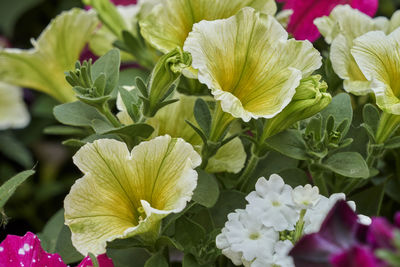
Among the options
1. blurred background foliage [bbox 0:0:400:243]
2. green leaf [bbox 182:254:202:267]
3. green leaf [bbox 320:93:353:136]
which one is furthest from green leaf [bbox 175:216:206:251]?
blurred background foliage [bbox 0:0:400:243]

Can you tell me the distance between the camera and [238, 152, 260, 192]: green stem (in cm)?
45

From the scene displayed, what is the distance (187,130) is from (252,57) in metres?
0.08

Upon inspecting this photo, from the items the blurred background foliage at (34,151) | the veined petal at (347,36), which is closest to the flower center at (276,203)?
the veined petal at (347,36)

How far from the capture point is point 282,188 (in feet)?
1.30

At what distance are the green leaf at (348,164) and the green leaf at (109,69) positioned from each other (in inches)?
6.2

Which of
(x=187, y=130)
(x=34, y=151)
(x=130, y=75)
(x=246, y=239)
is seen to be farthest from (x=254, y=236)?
(x=34, y=151)

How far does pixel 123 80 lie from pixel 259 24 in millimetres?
182

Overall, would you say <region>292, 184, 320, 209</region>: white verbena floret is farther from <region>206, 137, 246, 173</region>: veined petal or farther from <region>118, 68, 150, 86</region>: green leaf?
<region>118, 68, 150, 86</region>: green leaf

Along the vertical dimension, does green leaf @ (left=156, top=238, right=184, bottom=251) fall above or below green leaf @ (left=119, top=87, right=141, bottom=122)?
below

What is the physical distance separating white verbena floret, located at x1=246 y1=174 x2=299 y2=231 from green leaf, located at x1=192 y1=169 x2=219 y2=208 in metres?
0.03

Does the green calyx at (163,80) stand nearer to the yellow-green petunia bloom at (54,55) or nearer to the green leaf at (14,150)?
the yellow-green petunia bloom at (54,55)

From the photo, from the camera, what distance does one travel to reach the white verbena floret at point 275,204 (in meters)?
0.38

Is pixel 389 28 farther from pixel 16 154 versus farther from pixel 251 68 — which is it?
pixel 16 154

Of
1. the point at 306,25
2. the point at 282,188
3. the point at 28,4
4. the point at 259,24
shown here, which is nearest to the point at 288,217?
the point at 282,188
